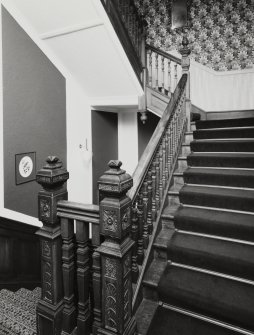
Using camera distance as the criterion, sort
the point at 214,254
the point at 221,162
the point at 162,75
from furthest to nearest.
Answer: the point at 162,75 < the point at 221,162 < the point at 214,254

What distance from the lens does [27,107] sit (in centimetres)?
346

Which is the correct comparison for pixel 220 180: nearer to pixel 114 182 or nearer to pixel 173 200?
pixel 173 200

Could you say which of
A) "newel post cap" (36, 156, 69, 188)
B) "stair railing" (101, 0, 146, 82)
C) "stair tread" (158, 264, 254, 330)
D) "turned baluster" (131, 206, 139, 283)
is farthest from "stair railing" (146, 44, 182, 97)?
"newel post cap" (36, 156, 69, 188)

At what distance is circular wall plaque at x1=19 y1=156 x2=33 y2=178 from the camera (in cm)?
335

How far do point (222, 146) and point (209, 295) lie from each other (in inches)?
69.4

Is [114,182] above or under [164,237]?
above

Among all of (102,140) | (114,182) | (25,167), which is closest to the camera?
(114,182)

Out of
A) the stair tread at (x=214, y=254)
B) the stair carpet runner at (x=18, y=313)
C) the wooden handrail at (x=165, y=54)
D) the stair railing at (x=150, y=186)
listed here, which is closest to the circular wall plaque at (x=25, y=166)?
the stair carpet runner at (x=18, y=313)

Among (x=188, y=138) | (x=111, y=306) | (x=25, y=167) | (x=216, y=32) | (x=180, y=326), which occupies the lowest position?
(x=180, y=326)

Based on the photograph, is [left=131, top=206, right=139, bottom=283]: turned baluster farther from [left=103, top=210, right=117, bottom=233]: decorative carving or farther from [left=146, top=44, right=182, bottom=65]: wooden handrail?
[left=146, top=44, right=182, bottom=65]: wooden handrail

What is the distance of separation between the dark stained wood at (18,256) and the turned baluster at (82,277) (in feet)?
3.87

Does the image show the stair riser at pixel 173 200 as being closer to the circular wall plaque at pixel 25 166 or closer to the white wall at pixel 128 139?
the circular wall plaque at pixel 25 166

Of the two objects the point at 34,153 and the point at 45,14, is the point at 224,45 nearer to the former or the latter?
the point at 45,14

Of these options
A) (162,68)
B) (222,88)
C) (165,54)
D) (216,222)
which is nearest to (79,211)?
(216,222)
